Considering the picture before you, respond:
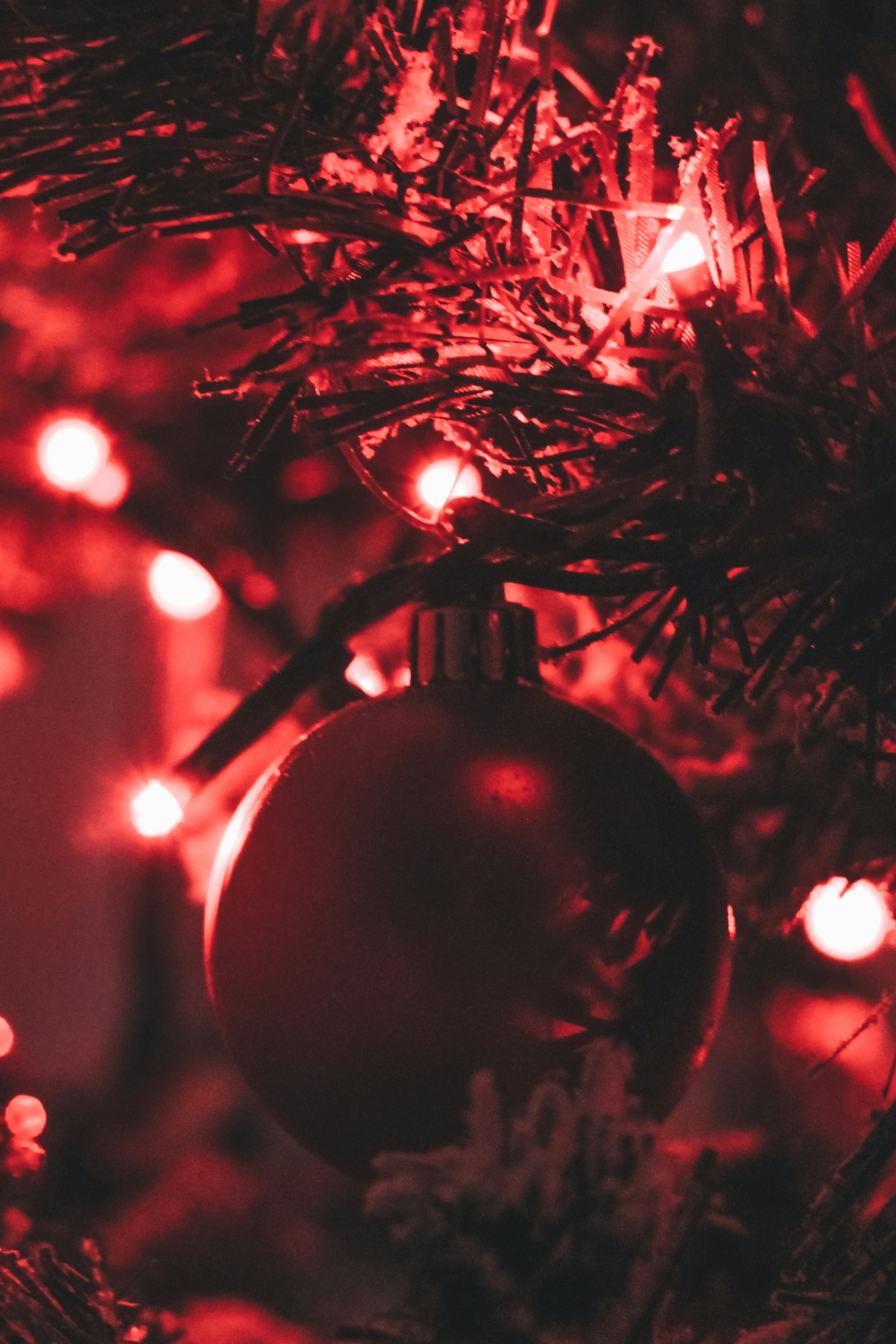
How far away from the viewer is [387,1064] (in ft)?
1.26

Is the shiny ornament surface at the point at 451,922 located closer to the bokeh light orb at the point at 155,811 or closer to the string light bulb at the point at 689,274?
the string light bulb at the point at 689,274

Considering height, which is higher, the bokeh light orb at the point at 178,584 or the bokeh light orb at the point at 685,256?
the bokeh light orb at the point at 178,584

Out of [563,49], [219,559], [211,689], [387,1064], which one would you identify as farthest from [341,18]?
[211,689]

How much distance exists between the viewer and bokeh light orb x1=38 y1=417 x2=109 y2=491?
1007 millimetres

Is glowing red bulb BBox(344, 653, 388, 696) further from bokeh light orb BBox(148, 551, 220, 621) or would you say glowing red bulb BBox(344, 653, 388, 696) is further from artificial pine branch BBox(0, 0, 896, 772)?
artificial pine branch BBox(0, 0, 896, 772)

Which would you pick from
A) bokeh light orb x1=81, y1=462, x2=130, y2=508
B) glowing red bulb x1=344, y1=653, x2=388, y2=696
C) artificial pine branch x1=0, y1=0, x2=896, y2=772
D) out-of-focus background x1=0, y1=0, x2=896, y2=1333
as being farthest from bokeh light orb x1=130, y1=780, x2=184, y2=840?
artificial pine branch x1=0, y1=0, x2=896, y2=772

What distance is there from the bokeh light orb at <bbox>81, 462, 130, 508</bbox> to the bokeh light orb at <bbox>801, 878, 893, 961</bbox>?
2.35 ft

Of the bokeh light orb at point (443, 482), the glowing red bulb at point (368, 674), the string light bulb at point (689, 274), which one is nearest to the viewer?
the string light bulb at point (689, 274)

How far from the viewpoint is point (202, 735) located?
98 centimetres

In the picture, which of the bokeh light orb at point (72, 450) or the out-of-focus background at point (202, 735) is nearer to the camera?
the out-of-focus background at point (202, 735)

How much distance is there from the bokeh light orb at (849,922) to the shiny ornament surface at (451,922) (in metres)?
0.49

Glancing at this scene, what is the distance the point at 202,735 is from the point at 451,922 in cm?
64

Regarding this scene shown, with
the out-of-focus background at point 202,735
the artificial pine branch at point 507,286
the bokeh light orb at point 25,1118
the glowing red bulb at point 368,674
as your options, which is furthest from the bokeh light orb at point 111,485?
the artificial pine branch at point 507,286

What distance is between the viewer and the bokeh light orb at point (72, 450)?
1.01 metres
